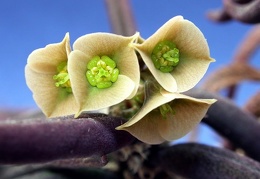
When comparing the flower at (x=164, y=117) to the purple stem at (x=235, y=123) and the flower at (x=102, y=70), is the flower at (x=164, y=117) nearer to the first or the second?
the flower at (x=102, y=70)

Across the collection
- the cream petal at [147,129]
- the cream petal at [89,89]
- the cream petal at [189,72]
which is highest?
the cream petal at [89,89]

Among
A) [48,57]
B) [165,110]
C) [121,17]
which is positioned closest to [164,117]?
[165,110]

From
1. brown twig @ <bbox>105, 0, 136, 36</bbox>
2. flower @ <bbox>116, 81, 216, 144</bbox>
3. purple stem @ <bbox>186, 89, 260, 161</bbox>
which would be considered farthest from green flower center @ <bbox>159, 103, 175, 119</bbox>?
brown twig @ <bbox>105, 0, 136, 36</bbox>

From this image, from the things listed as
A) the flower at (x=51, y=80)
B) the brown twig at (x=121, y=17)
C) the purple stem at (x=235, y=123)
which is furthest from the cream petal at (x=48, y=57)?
the brown twig at (x=121, y=17)

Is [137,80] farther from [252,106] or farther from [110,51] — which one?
[252,106]

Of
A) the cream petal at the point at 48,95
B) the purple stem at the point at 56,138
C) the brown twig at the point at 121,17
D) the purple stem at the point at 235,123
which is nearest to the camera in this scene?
the purple stem at the point at 56,138

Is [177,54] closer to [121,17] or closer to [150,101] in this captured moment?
[150,101]
